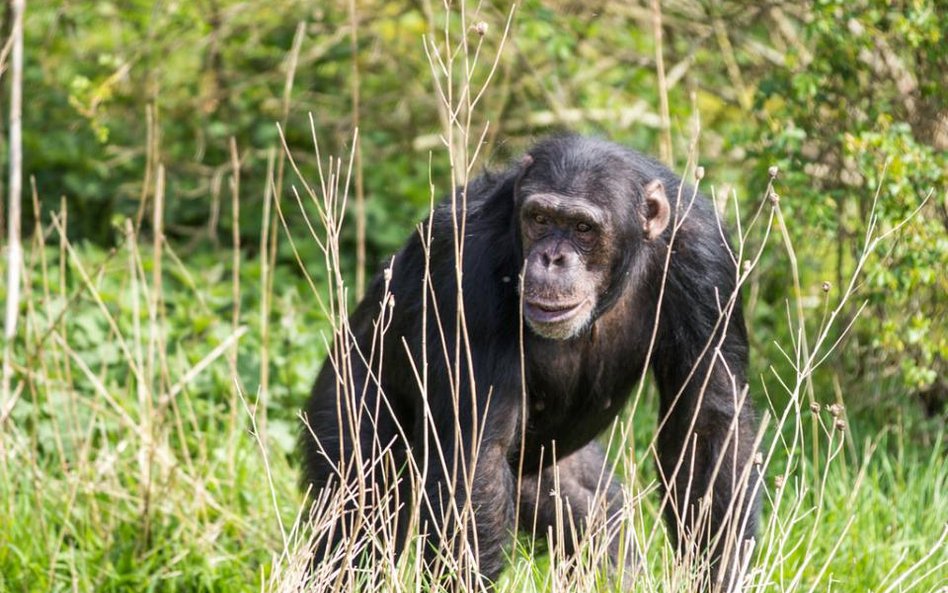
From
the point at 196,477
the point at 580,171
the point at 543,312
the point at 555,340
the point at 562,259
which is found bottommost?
the point at 196,477

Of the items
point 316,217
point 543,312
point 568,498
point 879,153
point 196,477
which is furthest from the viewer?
point 316,217

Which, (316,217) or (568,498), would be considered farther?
(316,217)

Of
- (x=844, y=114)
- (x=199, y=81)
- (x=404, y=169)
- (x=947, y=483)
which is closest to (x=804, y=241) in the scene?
(x=844, y=114)

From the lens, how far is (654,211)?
5.91 m

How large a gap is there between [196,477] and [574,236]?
9.36 ft

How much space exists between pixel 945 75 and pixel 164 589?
207 inches

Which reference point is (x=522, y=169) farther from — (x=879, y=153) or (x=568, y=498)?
(x=879, y=153)

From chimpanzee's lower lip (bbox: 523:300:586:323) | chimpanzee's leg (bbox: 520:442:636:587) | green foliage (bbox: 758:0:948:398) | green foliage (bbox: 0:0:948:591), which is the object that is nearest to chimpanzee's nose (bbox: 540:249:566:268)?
chimpanzee's lower lip (bbox: 523:300:586:323)

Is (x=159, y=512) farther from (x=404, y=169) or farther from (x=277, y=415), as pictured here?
(x=404, y=169)

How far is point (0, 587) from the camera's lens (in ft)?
22.4

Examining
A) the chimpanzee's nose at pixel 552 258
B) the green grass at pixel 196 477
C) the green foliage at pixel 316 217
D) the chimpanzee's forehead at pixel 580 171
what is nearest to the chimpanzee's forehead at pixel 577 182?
the chimpanzee's forehead at pixel 580 171

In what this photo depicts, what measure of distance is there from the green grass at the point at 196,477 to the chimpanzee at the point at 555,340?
35 centimetres

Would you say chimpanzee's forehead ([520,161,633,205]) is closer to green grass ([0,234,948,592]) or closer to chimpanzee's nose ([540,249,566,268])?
chimpanzee's nose ([540,249,566,268])

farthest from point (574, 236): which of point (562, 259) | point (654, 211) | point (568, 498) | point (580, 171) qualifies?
point (568, 498)
